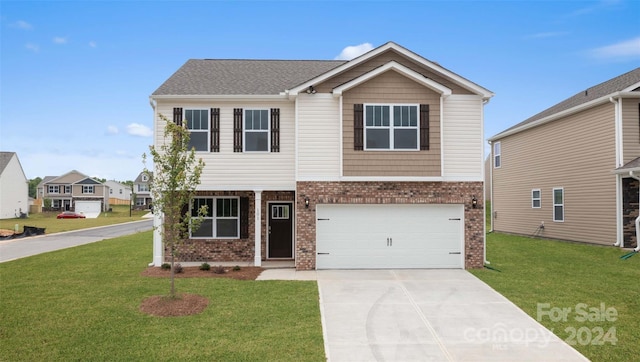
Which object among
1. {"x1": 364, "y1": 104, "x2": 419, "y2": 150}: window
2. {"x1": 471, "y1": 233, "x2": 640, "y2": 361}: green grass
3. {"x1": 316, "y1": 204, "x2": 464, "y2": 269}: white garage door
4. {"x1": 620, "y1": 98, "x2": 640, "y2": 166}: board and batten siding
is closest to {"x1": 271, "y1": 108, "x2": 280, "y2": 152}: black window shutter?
{"x1": 316, "y1": 204, "x2": 464, "y2": 269}: white garage door

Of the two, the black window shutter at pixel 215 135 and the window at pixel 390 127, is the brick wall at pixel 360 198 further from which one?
the black window shutter at pixel 215 135

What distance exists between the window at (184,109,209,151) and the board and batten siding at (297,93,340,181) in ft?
10.8

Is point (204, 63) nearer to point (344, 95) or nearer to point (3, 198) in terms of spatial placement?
point (344, 95)

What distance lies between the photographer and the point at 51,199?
222 ft

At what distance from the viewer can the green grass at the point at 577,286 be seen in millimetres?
7328

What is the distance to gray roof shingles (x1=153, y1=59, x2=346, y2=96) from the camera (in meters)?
14.3

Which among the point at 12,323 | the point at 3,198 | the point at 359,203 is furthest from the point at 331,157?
the point at 3,198

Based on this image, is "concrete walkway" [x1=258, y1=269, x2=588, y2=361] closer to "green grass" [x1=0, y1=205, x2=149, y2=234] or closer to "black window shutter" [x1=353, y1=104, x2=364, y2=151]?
"black window shutter" [x1=353, y1=104, x2=364, y2=151]

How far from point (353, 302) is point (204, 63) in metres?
12.3

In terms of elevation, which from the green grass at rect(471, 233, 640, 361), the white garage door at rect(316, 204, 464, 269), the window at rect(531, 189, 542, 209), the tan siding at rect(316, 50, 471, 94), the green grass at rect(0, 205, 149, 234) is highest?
the tan siding at rect(316, 50, 471, 94)

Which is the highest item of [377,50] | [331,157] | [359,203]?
[377,50]

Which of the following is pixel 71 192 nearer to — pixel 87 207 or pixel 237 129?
pixel 87 207

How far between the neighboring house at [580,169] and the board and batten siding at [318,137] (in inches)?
443

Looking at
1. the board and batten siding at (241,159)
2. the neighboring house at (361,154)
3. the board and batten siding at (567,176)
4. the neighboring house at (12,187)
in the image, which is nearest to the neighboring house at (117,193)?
the neighboring house at (12,187)
